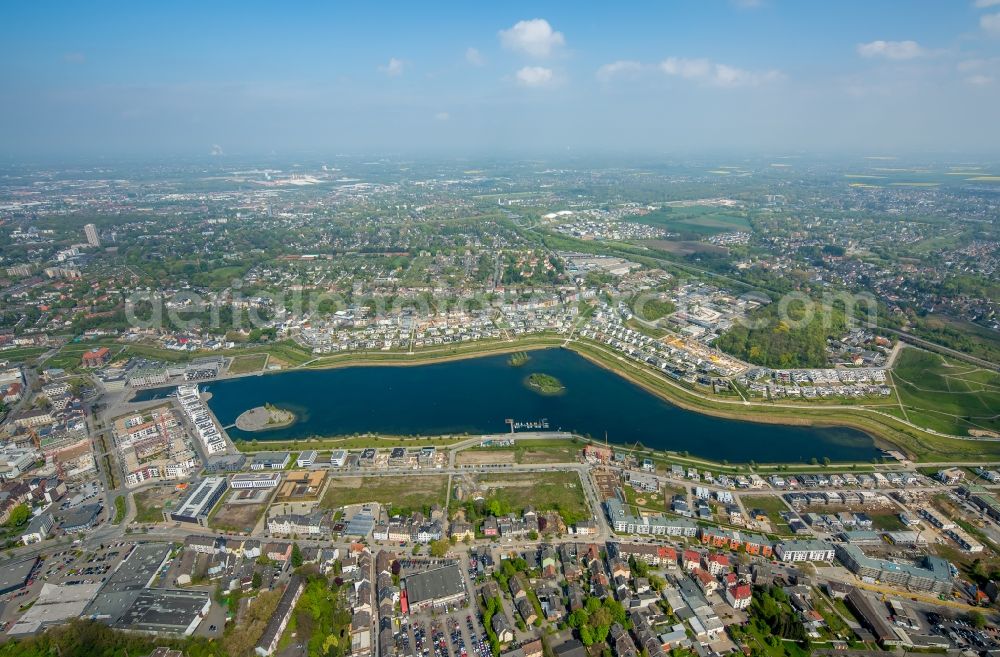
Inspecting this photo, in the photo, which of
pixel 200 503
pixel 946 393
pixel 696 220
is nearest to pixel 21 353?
pixel 200 503

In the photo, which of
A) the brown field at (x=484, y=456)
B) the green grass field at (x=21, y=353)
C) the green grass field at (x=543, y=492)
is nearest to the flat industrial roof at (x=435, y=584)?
the green grass field at (x=543, y=492)

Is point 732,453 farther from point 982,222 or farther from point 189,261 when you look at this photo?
point 982,222

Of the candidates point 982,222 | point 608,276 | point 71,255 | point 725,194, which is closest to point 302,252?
point 71,255

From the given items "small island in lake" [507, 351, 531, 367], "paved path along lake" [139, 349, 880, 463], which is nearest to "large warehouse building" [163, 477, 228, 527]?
"paved path along lake" [139, 349, 880, 463]

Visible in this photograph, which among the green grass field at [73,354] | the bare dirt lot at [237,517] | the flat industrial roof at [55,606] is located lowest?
the bare dirt lot at [237,517]

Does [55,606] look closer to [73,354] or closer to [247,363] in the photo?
[247,363]

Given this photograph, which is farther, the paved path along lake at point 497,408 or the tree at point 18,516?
the paved path along lake at point 497,408

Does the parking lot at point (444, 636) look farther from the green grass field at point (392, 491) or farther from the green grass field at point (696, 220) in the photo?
the green grass field at point (696, 220)
